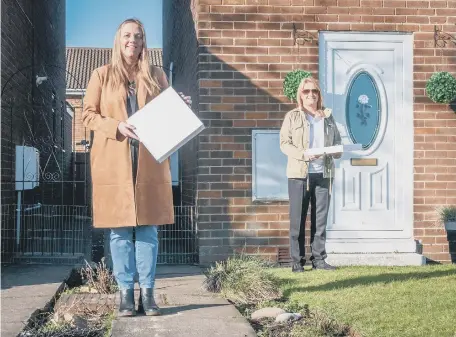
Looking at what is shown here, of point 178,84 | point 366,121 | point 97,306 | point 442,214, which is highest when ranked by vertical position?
point 178,84

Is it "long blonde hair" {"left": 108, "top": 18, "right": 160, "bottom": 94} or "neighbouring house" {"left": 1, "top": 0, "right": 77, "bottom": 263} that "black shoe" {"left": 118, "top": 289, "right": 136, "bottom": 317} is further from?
"neighbouring house" {"left": 1, "top": 0, "right": 77, "bottom": 263}

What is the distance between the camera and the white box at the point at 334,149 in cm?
643

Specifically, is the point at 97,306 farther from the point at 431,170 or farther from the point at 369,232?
the point at 431,170

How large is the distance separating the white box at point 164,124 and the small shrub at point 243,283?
159cm

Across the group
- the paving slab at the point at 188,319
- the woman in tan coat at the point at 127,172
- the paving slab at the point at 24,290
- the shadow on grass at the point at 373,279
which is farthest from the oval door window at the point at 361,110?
the woman in tan coat at the point at 127,172

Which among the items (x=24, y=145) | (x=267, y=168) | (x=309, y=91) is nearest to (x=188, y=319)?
(x=309, y=91)

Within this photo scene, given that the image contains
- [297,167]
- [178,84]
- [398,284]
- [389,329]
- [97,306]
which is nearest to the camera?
[389,329]

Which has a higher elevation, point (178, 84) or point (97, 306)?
point (178, 84)

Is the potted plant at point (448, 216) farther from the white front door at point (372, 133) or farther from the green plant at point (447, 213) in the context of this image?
the white front door at point (372, 133)

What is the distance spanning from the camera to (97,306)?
5.22m

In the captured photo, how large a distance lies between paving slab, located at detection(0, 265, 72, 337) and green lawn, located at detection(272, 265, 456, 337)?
1963 mm

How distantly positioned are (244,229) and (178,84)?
4.59 metres

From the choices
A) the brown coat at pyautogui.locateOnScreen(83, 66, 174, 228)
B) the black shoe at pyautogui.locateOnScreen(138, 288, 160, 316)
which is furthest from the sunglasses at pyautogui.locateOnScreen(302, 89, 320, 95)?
the black shoe at pyautogui.locateOnScreen(138, 288, 160, 316)

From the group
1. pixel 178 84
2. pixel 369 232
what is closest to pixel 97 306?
pixel 369 232
